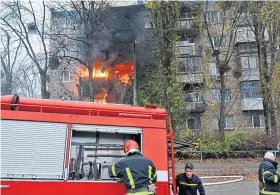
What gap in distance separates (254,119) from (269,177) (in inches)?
904

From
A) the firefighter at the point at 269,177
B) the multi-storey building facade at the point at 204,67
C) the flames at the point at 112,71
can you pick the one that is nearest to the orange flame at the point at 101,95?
the flames at the point at 112,71

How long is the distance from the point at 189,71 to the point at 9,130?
65.2ft

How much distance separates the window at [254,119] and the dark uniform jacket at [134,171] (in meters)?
24.2

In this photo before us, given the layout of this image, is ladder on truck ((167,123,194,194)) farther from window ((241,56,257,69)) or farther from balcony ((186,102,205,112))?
window ((241,56,257,69))

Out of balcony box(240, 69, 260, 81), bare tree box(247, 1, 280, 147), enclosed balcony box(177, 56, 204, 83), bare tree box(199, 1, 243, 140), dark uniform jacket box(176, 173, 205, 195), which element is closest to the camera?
dark uniform jacket box(176, 173, 205, 195)

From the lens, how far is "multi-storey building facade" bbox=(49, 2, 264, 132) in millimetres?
22344

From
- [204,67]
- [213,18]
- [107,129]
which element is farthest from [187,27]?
[107,129]

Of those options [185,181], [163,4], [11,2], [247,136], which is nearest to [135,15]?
[163,4]

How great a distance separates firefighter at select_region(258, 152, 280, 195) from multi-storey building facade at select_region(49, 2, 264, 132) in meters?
16.7

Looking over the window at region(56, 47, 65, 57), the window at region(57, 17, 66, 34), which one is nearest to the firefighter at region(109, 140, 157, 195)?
the window at region(56, 47, 65, 57)

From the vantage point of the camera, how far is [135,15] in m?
26.6

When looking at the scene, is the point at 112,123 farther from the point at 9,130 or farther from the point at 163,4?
the point at 163,4

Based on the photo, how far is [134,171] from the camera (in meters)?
3.75

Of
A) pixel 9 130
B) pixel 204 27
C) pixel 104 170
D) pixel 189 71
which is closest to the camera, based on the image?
pixel 9 130
